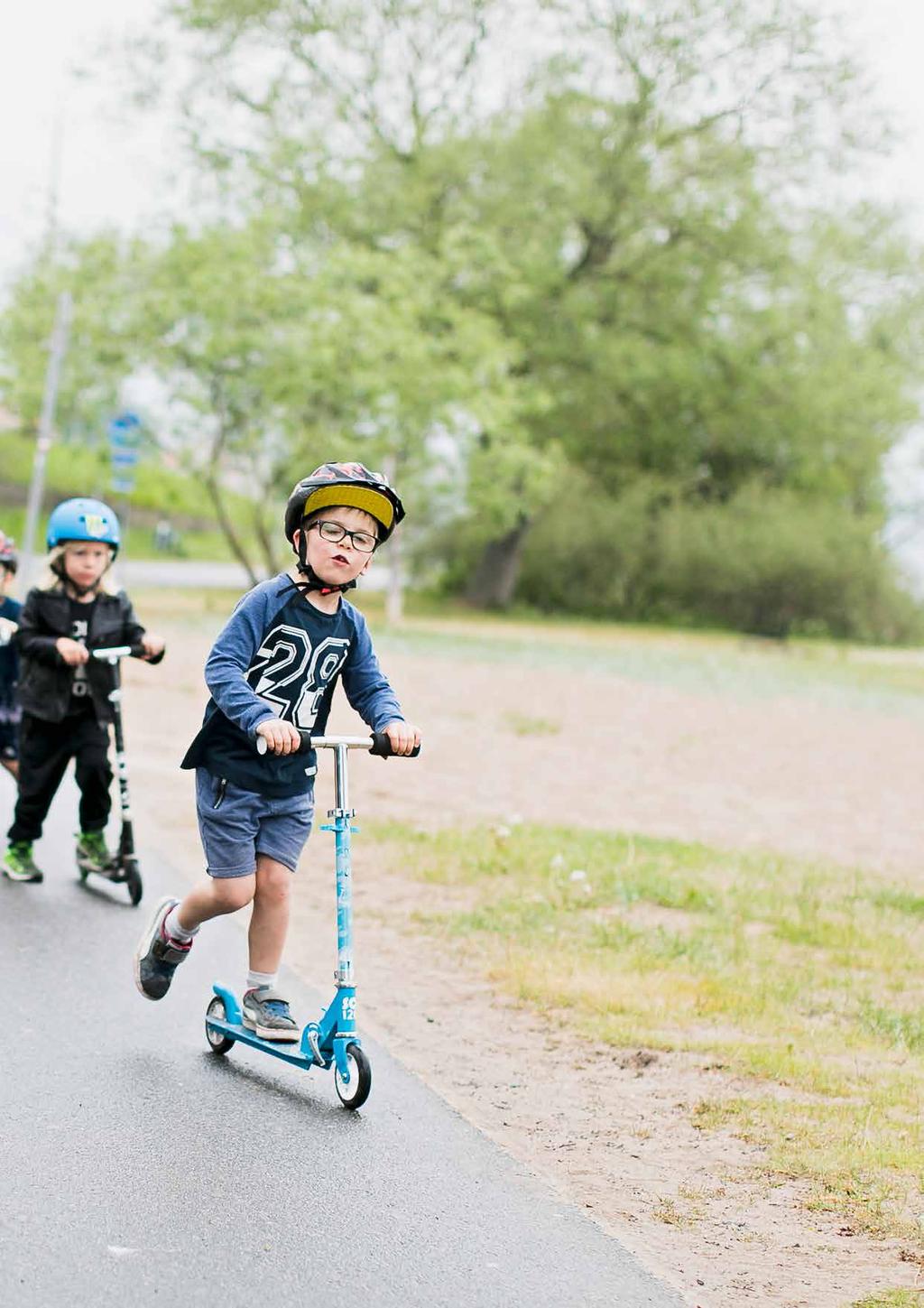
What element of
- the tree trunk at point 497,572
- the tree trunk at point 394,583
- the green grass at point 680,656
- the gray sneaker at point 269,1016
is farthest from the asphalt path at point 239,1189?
the tree trunk at point 497,572

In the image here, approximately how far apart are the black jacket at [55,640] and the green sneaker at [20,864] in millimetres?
636

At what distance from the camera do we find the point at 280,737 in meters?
4.61

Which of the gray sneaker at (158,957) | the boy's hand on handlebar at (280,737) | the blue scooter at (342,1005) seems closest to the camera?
the boy's hand on handlebar at (280,737)

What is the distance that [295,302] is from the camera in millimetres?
30281

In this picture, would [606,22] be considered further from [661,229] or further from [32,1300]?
[32,1300]

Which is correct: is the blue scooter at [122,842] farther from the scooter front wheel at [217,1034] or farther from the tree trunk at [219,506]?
the tree trunk at [219,506]

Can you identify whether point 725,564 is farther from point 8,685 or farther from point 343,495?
point 343,495

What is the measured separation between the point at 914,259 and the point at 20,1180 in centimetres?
4061

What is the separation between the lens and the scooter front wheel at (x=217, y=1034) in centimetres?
541

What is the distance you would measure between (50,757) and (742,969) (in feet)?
10.4

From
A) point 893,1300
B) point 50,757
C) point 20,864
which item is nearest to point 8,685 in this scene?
point 50,757

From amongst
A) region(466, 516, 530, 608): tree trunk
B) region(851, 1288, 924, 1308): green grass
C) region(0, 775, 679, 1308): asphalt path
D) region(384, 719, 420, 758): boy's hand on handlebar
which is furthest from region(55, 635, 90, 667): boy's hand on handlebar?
region(466, 516, 530, 608): tree trunk

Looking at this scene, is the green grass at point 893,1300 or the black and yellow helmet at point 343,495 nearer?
the green grass at point 893,1300

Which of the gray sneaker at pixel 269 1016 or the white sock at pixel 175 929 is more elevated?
the white sock at pixel 175 929
